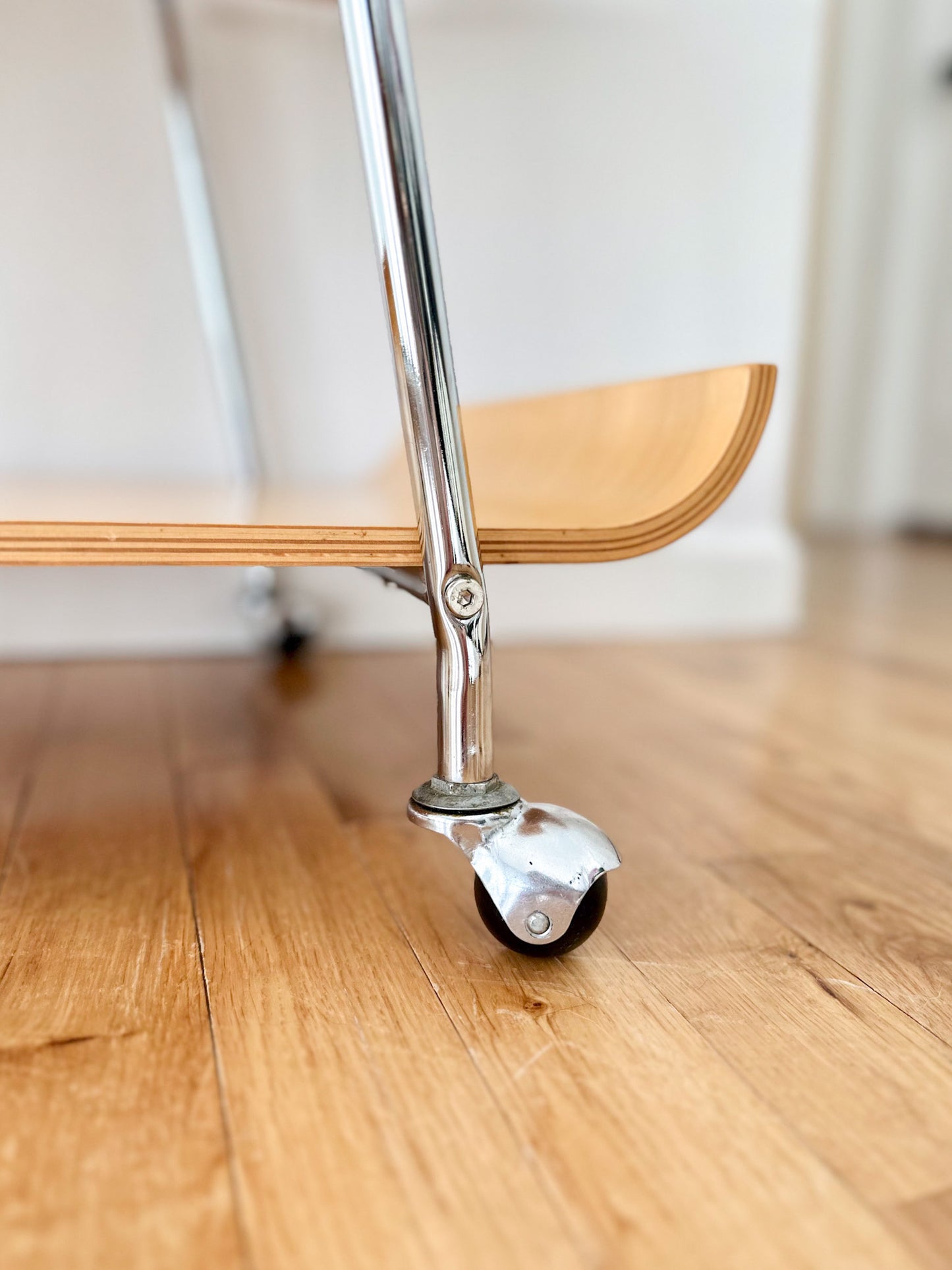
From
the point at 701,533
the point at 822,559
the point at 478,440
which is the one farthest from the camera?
the point at 822,559

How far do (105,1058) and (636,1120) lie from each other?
193mm

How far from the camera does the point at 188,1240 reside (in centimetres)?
31

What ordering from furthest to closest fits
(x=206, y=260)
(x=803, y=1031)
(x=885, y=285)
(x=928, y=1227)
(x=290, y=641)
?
(x=885, y=285) → (x=290, y=641) → (x=206, y=260) → (x=803, y=1031) → (x=928, y=1227)

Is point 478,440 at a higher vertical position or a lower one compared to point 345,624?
higher

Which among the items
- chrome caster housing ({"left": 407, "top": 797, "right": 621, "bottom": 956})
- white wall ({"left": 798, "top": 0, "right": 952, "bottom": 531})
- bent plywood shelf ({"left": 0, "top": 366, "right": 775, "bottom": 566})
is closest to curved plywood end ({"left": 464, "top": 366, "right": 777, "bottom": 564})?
bent plywood shelf ({"left": 0, "top": 366, "right": 775, "bottom": 566})

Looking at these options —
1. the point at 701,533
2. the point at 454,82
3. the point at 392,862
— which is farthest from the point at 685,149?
the point at 392,862

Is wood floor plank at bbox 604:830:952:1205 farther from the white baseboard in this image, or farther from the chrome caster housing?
the white baseboard

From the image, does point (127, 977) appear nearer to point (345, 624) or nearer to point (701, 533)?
point (345, 624)

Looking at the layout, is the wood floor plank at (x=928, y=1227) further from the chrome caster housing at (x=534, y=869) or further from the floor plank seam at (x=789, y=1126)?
the chrome caster housing at (x=534, y=869)

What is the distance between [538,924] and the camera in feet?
1.50

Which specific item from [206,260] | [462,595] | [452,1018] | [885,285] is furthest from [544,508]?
[885,285]

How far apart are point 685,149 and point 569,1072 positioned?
1201mm

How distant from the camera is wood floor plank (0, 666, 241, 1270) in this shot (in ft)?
1.02

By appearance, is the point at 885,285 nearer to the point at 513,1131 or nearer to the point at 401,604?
the point at 401,604
